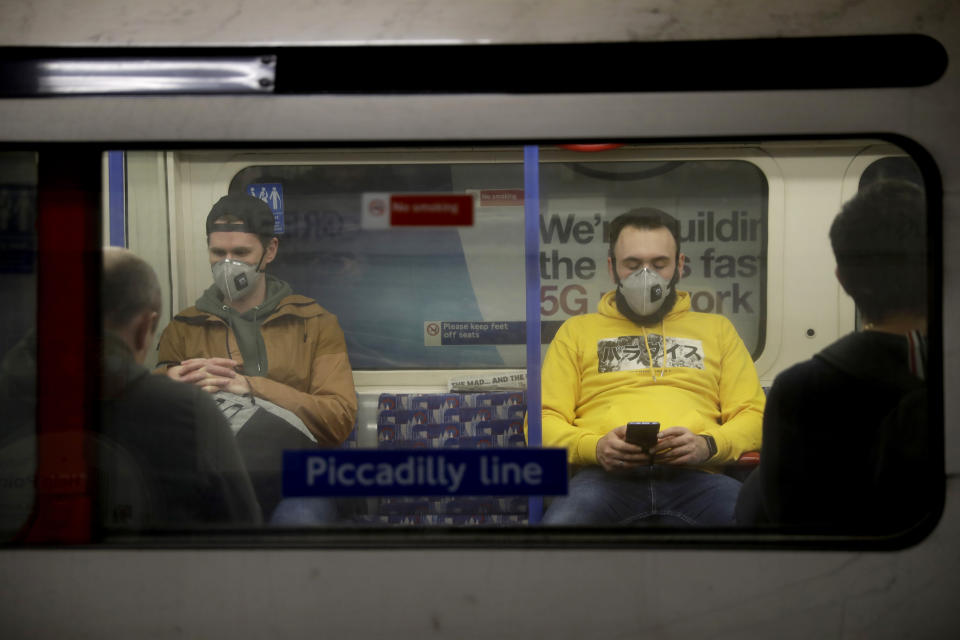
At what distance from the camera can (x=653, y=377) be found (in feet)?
8.91

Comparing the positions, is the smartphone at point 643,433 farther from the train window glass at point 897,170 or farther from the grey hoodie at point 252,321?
the grey hoodie at point 252,321

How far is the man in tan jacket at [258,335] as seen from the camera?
87.9 inches

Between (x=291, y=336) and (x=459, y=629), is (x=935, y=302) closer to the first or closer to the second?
(x=459, y=629)

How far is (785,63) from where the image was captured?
1.69 metres

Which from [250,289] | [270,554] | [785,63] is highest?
[785,63]

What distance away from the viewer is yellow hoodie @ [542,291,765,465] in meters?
2.60

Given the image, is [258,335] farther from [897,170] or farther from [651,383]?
[897,170]

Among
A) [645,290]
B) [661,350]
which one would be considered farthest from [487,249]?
[661,350]

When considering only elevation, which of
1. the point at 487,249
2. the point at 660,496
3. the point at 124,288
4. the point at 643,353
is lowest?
the point at 660,496

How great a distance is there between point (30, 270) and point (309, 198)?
708mm

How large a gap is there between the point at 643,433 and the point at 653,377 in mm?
368

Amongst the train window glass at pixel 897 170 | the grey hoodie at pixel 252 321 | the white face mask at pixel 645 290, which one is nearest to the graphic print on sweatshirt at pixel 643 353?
the white face mask at pixel 645 290

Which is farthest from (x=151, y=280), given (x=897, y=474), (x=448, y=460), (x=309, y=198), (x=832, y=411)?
(x=897, y=474)

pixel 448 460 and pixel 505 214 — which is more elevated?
pixel 505 214
